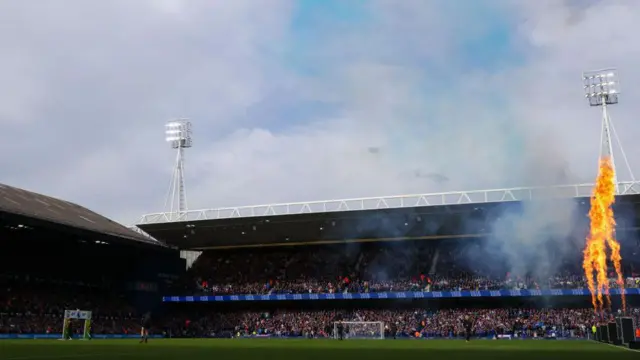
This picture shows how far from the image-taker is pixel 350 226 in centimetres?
5931

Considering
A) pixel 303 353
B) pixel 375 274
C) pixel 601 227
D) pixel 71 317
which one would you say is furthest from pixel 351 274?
pixel 303 353

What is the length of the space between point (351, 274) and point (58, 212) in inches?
1081

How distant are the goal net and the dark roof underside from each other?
8.93 meters

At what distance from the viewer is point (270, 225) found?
59938 millimetres

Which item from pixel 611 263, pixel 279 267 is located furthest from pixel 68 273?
pixel 611 263

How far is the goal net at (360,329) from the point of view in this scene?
180 ft

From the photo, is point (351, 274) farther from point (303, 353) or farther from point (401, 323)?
point (303, 353)

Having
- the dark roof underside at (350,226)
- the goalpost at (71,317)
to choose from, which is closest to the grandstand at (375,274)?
the dark roof underside at (350,226)

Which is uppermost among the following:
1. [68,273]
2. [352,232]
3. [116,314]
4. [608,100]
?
[608,100]

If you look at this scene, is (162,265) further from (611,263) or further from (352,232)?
(611,263)

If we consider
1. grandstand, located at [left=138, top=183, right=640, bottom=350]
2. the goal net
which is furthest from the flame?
the goal net

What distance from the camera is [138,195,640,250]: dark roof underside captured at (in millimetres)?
53031

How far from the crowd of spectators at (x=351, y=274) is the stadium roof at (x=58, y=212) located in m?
8.33

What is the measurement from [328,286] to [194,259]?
1821 cm
